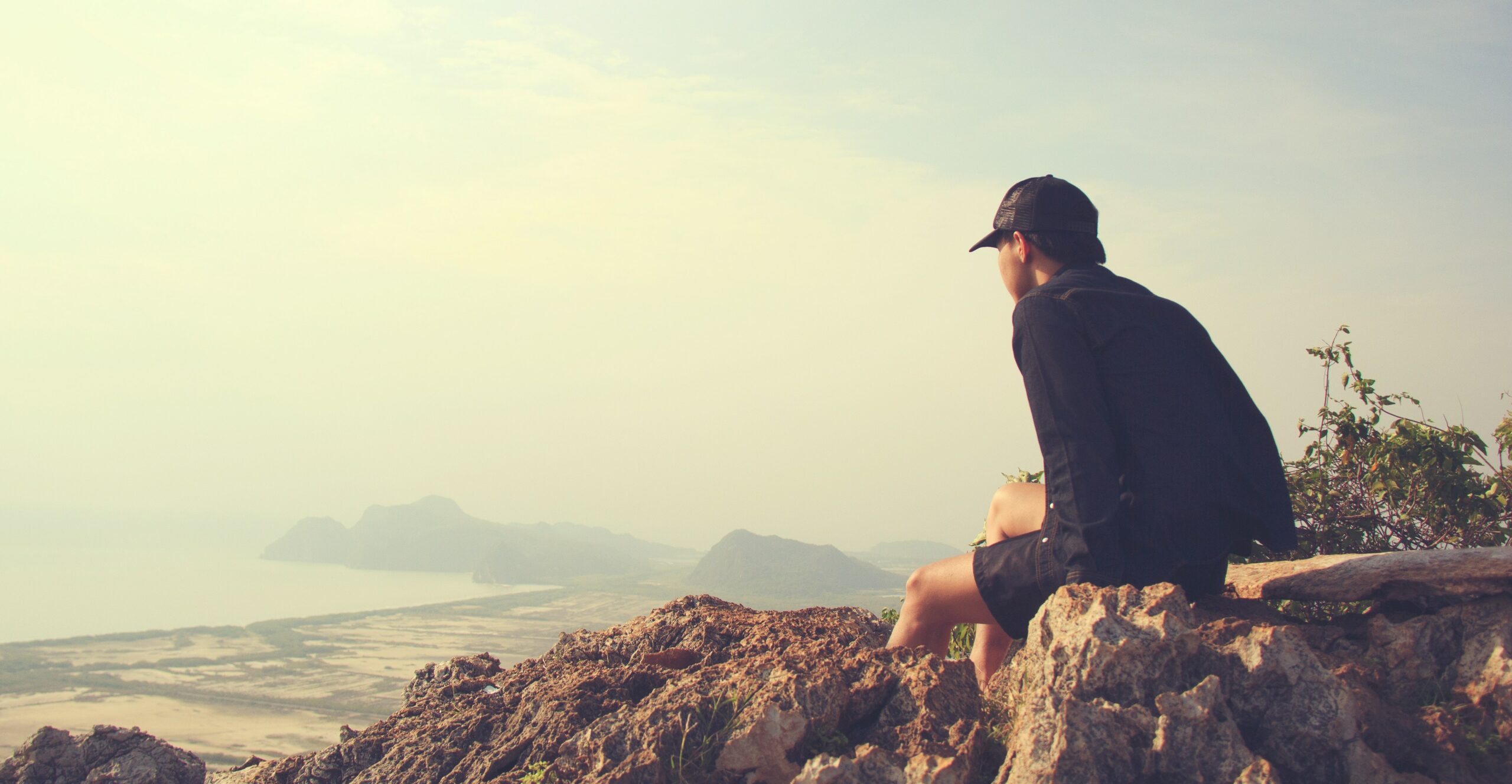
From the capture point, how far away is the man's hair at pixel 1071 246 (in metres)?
4.06

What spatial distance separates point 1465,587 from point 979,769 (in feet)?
7.52

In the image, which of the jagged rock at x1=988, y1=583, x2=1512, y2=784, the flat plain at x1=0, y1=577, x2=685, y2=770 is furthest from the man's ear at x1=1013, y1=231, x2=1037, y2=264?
the flat plain at x1=0, y1=577, x2=685, y2=770

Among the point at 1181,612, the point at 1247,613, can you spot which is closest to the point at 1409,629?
the point at 1247,613

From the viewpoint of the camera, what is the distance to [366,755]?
5.05m

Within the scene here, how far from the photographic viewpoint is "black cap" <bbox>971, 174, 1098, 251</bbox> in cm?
405

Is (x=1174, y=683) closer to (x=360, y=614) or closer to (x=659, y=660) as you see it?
(x=659, y=660)

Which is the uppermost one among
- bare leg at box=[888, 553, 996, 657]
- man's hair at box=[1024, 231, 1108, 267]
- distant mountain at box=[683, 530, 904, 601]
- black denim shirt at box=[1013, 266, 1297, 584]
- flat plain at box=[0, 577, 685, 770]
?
man's hair at box=[1024, 231, 1108, 267]

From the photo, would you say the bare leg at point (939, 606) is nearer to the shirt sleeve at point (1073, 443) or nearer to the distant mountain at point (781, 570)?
the shirt sleeve at point (1073, 443)

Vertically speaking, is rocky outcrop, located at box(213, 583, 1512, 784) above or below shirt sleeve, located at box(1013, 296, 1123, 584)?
below

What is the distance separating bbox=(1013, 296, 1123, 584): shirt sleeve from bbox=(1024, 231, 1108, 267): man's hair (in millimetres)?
457

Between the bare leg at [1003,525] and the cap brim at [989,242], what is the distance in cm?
117

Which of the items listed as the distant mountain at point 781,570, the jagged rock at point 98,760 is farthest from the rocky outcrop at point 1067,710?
the distant mountain at point 781,570

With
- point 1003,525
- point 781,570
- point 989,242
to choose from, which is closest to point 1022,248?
point 989,242

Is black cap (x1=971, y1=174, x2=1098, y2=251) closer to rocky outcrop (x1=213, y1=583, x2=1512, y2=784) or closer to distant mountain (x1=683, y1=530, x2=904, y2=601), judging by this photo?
rocky outcrop (x1=213, y1=583, x2=1512, y2=784)
